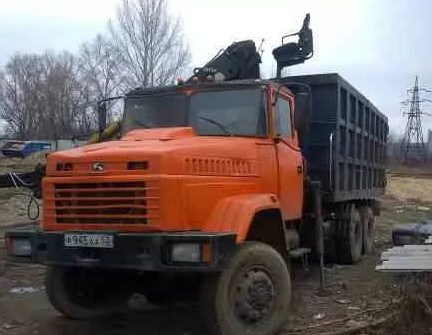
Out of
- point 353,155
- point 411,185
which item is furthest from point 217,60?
point 411,185

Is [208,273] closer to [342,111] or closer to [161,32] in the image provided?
[342,111]

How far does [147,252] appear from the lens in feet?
21.0

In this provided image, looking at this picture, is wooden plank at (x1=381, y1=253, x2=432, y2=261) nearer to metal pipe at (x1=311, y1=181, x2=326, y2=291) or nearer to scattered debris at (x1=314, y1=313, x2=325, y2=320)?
scattered debris at (x1=314, y1=313, x2=325, y2=320)

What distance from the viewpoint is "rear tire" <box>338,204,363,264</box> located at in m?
11.9

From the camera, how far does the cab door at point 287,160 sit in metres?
8.18

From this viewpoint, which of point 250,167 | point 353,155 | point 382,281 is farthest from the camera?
point 353,155

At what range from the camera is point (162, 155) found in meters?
6.61

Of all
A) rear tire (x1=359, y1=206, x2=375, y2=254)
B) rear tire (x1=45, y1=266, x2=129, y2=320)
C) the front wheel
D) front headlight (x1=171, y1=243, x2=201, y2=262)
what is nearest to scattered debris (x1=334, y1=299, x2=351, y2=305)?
the front wheel

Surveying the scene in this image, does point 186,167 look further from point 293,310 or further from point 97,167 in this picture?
point 293,310

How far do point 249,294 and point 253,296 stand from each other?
6cm

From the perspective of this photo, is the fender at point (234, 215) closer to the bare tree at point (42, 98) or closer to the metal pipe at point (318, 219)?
the metal pipe at point (318, 219)

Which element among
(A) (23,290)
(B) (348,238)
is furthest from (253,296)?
(B) (348,238)

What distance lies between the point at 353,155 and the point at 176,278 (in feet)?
16.3

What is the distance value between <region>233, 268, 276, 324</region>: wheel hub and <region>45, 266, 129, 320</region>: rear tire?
1715 millimetres
